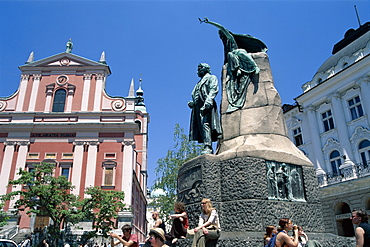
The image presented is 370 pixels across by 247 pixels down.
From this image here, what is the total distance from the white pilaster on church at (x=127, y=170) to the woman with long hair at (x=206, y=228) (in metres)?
22.7

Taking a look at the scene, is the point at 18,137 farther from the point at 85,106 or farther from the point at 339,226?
the point at 339,226

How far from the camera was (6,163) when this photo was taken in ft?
87.0

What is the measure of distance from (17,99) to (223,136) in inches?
1123

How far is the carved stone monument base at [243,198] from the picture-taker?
4863 mm

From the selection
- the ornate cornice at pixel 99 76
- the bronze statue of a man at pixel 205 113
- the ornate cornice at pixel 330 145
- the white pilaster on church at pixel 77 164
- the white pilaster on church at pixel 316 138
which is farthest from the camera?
the ornate cornice at pixel 99 76

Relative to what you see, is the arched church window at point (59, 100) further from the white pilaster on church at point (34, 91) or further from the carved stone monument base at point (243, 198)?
the carved stone monument base at point (243, 198)

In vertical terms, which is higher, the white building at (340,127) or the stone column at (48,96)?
the stone column at (48,96)

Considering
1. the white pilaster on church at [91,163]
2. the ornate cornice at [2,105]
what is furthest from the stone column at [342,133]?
the ornate cornice at [2,105]

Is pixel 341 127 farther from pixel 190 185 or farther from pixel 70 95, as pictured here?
pixel 70 95

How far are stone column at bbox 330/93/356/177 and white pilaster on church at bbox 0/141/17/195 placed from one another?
2568 cm

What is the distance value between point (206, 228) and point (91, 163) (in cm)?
2427

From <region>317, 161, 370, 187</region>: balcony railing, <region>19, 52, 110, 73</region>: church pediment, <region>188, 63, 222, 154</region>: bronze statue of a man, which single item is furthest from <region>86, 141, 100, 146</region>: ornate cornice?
<region>188, 63, 222, 154</region>: bronze statue of a man

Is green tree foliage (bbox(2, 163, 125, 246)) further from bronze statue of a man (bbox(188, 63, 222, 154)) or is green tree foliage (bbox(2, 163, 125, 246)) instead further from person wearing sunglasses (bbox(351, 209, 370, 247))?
person wearing sunglasses (bbox(351, 209, 370, 247))

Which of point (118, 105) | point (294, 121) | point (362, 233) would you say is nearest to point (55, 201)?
point (118, 105)
